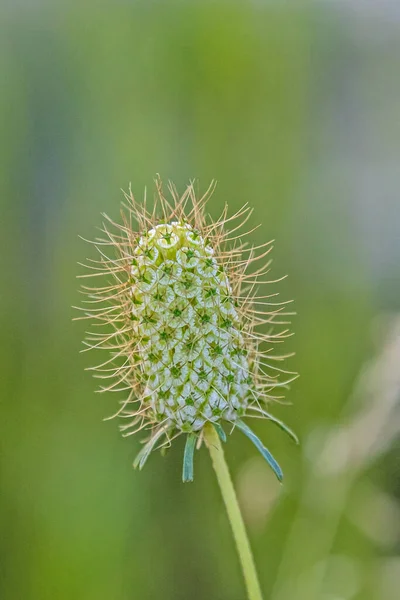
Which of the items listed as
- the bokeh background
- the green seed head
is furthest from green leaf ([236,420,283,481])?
the bokeh background

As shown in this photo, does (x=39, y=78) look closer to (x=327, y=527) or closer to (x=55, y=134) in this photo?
(x=55, y=134)

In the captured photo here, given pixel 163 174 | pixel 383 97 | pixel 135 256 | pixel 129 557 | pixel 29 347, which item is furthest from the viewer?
pixel 383 97

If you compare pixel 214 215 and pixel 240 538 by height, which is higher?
pixel 214 215

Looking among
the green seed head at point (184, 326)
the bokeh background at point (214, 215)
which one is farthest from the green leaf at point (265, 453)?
the bokeh background at point (214, 215)

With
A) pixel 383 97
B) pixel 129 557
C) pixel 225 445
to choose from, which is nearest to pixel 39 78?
pixel 383 97

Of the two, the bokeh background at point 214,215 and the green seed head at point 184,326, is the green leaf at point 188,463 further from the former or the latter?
the bokeh background at point 214,215

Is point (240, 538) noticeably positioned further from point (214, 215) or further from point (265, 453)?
point (214, 215)

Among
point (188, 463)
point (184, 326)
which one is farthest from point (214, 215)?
point (188, 463)

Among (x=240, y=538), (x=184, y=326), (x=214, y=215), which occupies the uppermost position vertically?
(x=214, y=215)
